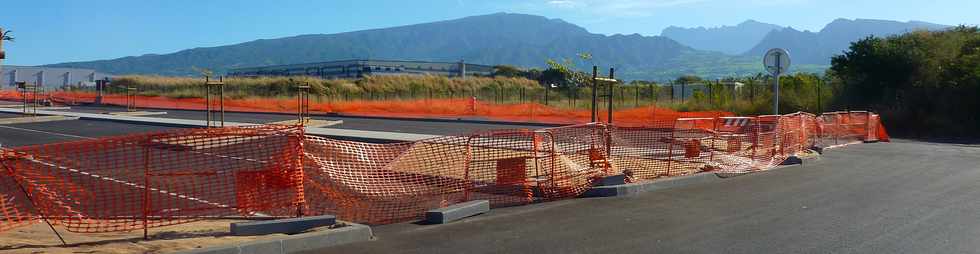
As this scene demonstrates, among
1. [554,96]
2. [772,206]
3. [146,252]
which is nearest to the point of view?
[146,252]

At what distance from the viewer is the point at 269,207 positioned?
8.42 meters

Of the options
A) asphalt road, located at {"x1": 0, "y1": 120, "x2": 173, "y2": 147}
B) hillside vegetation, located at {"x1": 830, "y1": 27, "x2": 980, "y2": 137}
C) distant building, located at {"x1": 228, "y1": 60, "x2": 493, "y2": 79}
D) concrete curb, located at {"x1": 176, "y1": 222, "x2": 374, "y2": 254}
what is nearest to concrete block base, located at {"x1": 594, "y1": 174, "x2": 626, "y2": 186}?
concrete curb, located at {"x1": 176, "y1": 222, "x2": 374, "y2": 254}

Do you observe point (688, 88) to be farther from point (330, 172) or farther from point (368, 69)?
point (368, 69)

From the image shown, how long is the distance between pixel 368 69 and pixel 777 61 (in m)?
90.2

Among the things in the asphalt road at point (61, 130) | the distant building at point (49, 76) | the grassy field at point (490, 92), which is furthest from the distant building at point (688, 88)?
the distant building at point (49, 76)

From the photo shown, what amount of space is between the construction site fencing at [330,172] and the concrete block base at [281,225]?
1.57ft

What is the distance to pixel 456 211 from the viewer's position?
357 inches

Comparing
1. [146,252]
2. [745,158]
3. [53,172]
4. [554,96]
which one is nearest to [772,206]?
[745,158]

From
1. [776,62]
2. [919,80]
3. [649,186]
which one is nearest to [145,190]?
[649,186]

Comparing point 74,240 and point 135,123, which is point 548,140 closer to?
point 74,240

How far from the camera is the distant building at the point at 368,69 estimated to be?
106m

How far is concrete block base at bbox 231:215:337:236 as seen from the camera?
762cm

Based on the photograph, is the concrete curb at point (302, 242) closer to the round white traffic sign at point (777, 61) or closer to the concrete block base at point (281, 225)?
the concrete block base at point (281, 225)

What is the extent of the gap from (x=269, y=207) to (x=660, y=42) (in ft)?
566
